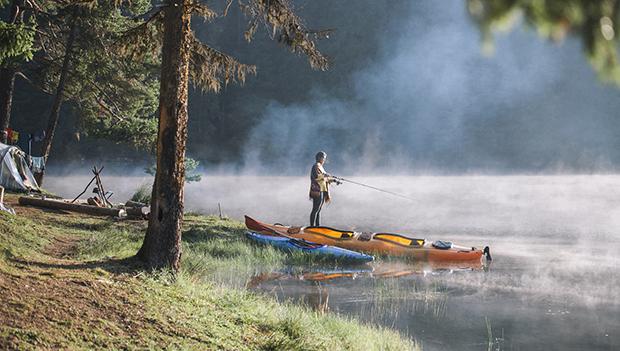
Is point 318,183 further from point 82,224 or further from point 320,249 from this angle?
point 82,224

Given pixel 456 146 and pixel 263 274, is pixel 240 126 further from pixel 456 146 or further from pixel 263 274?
pixel 263 274

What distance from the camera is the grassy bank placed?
17.8 feet

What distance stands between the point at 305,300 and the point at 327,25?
5842 centimetres

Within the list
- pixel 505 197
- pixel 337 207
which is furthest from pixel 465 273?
pixel 505 197

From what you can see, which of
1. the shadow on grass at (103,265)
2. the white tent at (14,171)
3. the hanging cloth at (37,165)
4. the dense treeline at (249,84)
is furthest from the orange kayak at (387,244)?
the dense treeline at (249,84)

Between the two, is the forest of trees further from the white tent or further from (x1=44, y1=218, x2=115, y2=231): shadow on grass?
(x1=44, y1=218, x2=115, y2=231): shadow on grass

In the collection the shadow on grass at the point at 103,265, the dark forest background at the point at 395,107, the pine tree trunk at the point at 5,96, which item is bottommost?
the shadow on grass at the point at 103,265

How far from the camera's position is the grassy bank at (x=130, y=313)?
17.8 feet

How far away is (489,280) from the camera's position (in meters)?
12.3

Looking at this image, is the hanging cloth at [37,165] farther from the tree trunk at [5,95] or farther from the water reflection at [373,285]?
the water reflection at [373,285]

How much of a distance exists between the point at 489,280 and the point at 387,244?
2.78m

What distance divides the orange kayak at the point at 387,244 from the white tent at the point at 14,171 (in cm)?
735

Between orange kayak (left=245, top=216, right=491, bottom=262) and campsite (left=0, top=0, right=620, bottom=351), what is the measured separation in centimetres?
4

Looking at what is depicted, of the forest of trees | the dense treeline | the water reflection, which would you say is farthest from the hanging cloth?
the dense treeline
